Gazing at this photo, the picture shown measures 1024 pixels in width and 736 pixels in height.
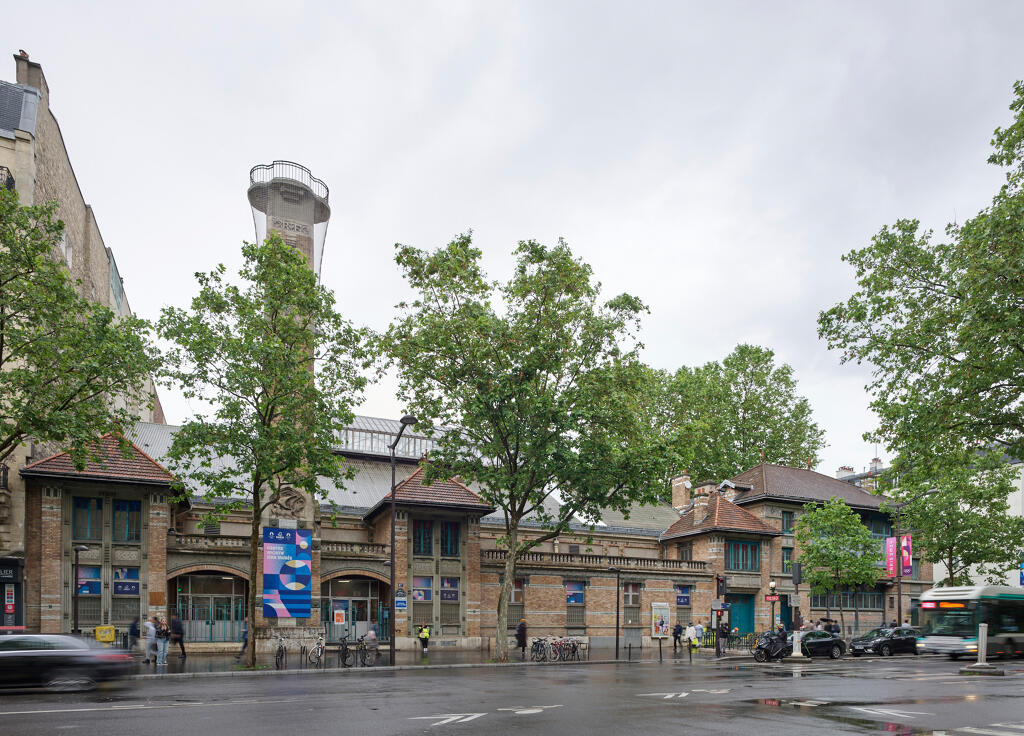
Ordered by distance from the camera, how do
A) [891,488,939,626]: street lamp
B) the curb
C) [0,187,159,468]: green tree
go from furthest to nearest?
[891,488,939,626]: street lamp
the curb
[0,187,159,468]: green tree

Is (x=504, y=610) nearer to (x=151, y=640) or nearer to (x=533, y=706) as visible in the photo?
(x=151, y=640)

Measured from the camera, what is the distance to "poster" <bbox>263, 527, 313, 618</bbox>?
112 feet

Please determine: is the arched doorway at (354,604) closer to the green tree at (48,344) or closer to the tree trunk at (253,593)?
the tree trunk at (253,593)

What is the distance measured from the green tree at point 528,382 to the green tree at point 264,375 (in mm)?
5157

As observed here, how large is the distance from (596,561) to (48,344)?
30196mm

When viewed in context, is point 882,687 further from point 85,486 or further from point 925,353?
point 85,486

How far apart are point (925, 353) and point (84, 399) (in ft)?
77.0

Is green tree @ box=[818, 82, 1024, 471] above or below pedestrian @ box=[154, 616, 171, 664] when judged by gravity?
above

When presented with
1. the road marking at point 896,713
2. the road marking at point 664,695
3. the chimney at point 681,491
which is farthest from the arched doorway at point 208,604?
the chimney at point 681,491

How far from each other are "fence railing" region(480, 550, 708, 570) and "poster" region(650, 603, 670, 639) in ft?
6.76

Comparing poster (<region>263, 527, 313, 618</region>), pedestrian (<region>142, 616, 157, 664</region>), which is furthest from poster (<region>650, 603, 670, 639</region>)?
pedestrian (<region>142, 616, 157, 664</region>)

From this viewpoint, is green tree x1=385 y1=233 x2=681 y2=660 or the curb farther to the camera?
green tree x1=385 y1=233 x2=681 y2=660

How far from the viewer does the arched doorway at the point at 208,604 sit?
115 ft

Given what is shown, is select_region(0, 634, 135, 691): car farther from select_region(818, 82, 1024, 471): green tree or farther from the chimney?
the chimney
